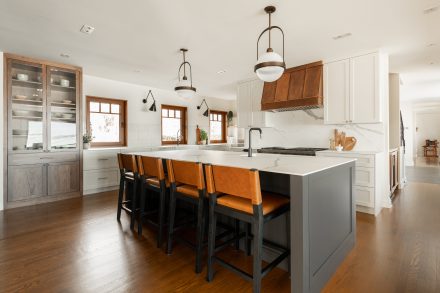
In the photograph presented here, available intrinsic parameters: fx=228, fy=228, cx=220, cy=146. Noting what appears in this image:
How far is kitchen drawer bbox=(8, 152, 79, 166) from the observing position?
369 centimetres

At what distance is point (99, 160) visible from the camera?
4.68 meters

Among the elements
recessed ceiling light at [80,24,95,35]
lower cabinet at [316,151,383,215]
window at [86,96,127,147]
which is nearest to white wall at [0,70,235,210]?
window at [86,96,127,147]

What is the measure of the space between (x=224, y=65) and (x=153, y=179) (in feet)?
8.73

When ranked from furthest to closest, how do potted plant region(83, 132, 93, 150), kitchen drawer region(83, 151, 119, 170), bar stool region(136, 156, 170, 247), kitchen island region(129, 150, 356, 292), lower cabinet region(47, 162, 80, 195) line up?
potted plant region(83, 132, 93, 150)
kitchen drawer region(83, 151, 119, 170)
lower cabinet region(47, 162, 80, 195)
bar stool region(136, 156, 170, 247)
kitchen island region(129, 150, 356, 292)

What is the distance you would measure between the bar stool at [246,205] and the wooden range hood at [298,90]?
261 cm

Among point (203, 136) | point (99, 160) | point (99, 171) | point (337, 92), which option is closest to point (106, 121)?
point (99, 160)

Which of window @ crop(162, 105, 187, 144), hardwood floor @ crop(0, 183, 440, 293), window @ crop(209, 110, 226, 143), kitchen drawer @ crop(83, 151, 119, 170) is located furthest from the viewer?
window @ crop(209, 110, 226, 143)

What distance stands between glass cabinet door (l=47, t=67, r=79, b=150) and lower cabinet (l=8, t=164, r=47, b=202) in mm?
447

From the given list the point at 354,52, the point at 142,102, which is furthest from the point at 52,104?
the point at 354,52

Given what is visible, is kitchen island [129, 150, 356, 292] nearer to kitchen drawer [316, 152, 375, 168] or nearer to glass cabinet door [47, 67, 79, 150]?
kitchen drawer [316, 152, 375, 168]

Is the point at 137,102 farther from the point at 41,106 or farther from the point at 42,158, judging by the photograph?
the point at 42,158

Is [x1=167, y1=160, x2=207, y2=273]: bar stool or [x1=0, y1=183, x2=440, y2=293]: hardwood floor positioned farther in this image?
[x1=167, y1=160, x2=207, y2=273]: bar stool

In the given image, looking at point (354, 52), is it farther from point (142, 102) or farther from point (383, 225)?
point (142, 102)

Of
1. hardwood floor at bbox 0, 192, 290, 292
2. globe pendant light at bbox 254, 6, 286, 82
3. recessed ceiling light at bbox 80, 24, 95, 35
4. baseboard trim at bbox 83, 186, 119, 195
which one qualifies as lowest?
hardwood floor at bbox 0, 192, 290, 292
